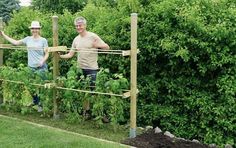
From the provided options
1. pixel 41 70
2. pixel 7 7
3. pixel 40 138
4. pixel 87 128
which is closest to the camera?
pixel 40 138

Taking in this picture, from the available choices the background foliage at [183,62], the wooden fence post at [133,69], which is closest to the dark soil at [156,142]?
the wooden fence post at [133,69]

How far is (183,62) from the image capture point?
7645 millimetres

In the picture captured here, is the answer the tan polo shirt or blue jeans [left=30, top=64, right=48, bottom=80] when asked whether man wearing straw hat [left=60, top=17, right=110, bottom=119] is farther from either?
blue jeans [left=30, top=64, right=48, bottom=80]

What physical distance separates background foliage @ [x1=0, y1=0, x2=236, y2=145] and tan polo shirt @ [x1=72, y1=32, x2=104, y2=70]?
0.84 meters

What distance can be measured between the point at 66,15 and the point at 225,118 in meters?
4.20

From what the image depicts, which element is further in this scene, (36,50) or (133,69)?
(36,50)

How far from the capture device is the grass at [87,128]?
22.3 feet

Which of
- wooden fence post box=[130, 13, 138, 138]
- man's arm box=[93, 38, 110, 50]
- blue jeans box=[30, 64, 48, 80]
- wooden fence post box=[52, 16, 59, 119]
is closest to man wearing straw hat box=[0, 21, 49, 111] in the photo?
blue jeans box=[30, 64, 48, 80]

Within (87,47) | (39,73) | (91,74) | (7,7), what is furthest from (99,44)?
(7,7)

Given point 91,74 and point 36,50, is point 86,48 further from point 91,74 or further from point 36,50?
point 36,50

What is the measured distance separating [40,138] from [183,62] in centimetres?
279

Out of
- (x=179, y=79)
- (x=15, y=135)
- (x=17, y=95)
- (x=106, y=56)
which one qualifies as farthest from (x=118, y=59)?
(x=15, y=135)

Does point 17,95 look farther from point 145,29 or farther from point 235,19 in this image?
point 235,19

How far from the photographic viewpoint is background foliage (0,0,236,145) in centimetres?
732
